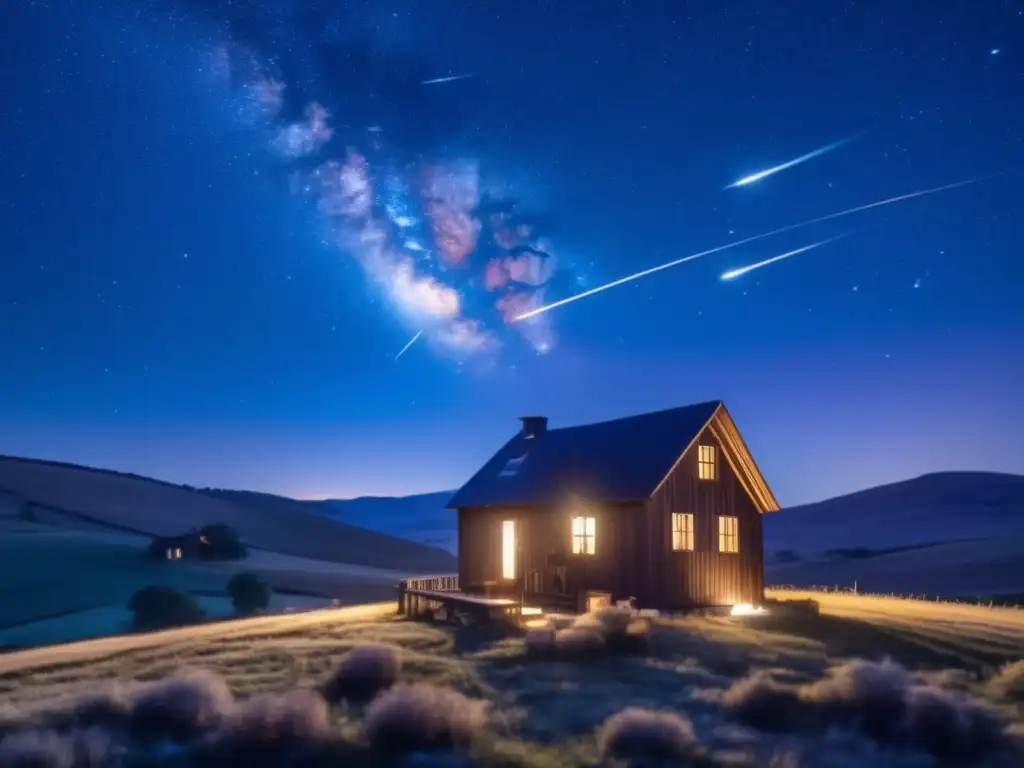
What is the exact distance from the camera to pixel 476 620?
79.4 feet

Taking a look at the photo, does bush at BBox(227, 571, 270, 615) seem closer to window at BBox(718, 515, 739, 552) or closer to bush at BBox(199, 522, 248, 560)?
bush at BBox(199, 522, 248, 560)

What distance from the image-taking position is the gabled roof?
1049 inches

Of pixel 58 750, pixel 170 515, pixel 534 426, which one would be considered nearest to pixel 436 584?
pixel 534 426

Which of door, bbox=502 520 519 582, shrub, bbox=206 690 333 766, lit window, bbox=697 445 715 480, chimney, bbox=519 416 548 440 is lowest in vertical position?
shrub, bbox=206 690 333 766

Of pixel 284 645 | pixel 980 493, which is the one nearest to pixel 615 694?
pixel 284 645

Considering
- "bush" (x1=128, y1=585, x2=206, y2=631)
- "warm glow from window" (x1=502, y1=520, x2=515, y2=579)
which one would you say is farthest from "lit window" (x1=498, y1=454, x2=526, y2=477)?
"bush" (x1=128, y1=585, x2=206, y2=631)

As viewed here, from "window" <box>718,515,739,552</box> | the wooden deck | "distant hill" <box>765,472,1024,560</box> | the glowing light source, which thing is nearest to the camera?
the wooden deck

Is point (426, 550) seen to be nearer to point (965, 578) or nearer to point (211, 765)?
point (965, 578)

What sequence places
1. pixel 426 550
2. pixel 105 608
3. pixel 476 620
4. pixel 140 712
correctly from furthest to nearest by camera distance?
1. pixel 426 550
2. pixel 105 608
3. pixel 476 620
4. pixel 140 712

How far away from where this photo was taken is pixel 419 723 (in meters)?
12.5

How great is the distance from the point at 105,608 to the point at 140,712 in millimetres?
28347

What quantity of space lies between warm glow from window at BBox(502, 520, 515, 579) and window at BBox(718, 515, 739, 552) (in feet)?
21.9

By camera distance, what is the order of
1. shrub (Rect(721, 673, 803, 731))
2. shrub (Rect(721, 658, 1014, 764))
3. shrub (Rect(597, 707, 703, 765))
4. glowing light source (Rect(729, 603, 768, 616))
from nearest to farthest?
shrub (Rect(597, 707, 703, 765)) < shrub (Rect(721, 658, 1014, 764)) < shrub (Rect(721, 673, 803, 731)) < glowing light source (Rect(729, 603, 768, 616))

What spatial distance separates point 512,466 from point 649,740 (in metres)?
20.2
